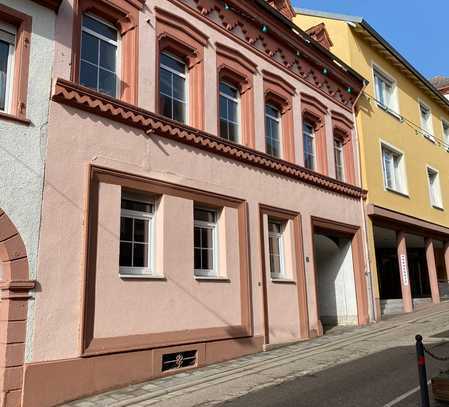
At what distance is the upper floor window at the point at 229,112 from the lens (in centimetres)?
1254

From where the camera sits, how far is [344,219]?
16062 millimetres

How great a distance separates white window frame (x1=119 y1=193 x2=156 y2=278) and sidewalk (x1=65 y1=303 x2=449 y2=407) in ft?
6.35

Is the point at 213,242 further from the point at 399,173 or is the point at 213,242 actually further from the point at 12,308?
the point at 399,173

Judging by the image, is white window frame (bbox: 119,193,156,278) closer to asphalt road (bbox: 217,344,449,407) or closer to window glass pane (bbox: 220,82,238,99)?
asphalt road (bbox: 217,344,449,407)

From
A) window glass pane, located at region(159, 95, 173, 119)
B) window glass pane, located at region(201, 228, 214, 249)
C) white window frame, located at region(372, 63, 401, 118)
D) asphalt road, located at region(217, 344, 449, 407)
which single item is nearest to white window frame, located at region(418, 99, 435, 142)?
white window frame, located at region(372, 63, 401, 118)

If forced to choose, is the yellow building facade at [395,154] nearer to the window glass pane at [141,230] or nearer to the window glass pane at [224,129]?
the window glass pane at [224,129]

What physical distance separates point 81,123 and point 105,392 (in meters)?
4.55

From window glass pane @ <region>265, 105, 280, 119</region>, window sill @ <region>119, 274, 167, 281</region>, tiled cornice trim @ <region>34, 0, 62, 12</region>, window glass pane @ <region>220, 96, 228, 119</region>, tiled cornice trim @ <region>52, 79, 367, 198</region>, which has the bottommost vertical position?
window sill @ <region>119, 274, 167, 281</region>

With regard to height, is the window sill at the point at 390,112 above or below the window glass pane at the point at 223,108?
above

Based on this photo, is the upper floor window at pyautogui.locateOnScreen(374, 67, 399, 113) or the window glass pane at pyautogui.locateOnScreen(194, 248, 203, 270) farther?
the upper floor window at pyautogui.locateOnScreen(374, 67, 399, 113)

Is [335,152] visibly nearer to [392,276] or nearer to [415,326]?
[415,326]

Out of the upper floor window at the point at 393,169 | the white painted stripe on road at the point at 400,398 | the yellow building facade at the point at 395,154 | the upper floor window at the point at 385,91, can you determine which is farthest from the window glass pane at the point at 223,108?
the upper floor window at the point at 385,91

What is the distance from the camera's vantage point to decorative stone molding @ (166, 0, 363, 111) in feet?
40.5

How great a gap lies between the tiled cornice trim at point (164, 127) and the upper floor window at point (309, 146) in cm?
70
